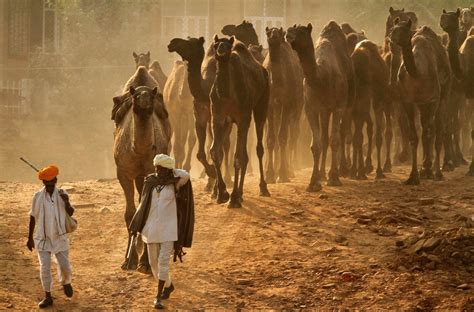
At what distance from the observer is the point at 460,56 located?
20578 mm

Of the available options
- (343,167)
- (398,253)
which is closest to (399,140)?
(343,167)

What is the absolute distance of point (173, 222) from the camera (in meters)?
10.3

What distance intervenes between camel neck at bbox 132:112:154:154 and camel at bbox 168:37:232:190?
441 cm

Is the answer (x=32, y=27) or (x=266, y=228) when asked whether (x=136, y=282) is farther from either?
(x=32, y=27)

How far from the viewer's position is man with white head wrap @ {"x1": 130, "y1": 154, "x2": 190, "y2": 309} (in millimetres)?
10172

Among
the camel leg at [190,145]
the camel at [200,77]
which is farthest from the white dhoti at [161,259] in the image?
the camel leg at [190,145]

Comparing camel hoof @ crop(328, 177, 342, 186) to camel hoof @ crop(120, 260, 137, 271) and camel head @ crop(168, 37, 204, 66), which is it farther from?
camel hoof @ crop(120, 260, 137, 271)

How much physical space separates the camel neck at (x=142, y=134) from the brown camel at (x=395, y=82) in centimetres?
806

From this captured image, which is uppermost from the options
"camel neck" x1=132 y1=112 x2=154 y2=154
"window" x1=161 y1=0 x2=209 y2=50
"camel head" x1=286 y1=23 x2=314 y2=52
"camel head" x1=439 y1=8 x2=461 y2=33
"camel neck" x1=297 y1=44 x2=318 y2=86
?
"window" x1=161 y1=0 x2=209 y2=50

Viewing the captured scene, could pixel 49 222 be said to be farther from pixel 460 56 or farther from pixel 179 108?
pixel 460 56

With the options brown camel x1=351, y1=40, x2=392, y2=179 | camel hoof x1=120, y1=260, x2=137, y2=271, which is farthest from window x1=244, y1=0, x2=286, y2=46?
camel hoof x1=120, y1=260, x2=137, y2=271

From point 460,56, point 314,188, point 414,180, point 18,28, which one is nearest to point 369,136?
point 460,56

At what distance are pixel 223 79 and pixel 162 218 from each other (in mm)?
5744

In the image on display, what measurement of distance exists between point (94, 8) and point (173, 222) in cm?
3346
